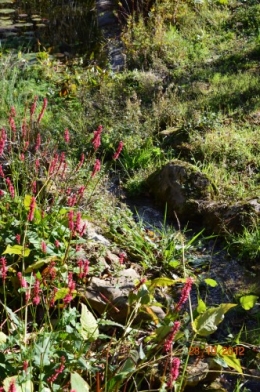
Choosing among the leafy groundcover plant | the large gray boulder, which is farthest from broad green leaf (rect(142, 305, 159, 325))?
the large gray boulder

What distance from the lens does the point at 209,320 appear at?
114 inches

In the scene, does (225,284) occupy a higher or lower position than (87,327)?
lower

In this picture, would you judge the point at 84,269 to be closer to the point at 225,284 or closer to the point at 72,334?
the point at 72,334

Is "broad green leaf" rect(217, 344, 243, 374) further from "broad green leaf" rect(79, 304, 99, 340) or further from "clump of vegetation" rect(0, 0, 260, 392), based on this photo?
"broad green leaf" rect(79, 304, 99, 340)

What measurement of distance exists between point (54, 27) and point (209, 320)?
824 centimetres

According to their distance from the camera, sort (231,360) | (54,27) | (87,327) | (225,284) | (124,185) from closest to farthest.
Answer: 1. (231,360)
2. (87,327)
3. (225,284)
4. (124,185)
5. (54,27)

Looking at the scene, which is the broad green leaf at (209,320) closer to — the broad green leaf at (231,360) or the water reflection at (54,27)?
the broad green leaf at (231,360)

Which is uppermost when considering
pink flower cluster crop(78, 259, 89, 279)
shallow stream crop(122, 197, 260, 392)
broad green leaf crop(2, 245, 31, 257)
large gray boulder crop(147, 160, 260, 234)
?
pink flower cluster crop(78, 259, 89, 279)

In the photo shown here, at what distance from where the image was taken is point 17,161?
4.70 meters

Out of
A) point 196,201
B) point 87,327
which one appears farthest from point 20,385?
point 196,201

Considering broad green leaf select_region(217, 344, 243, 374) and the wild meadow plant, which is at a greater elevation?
the wild meadow plant

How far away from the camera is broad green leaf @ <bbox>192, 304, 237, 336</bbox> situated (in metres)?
2.88

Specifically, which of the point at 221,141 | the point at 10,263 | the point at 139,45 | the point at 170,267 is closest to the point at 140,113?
the point at 221,141

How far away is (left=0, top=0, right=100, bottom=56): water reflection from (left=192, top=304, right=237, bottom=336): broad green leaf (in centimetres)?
687
